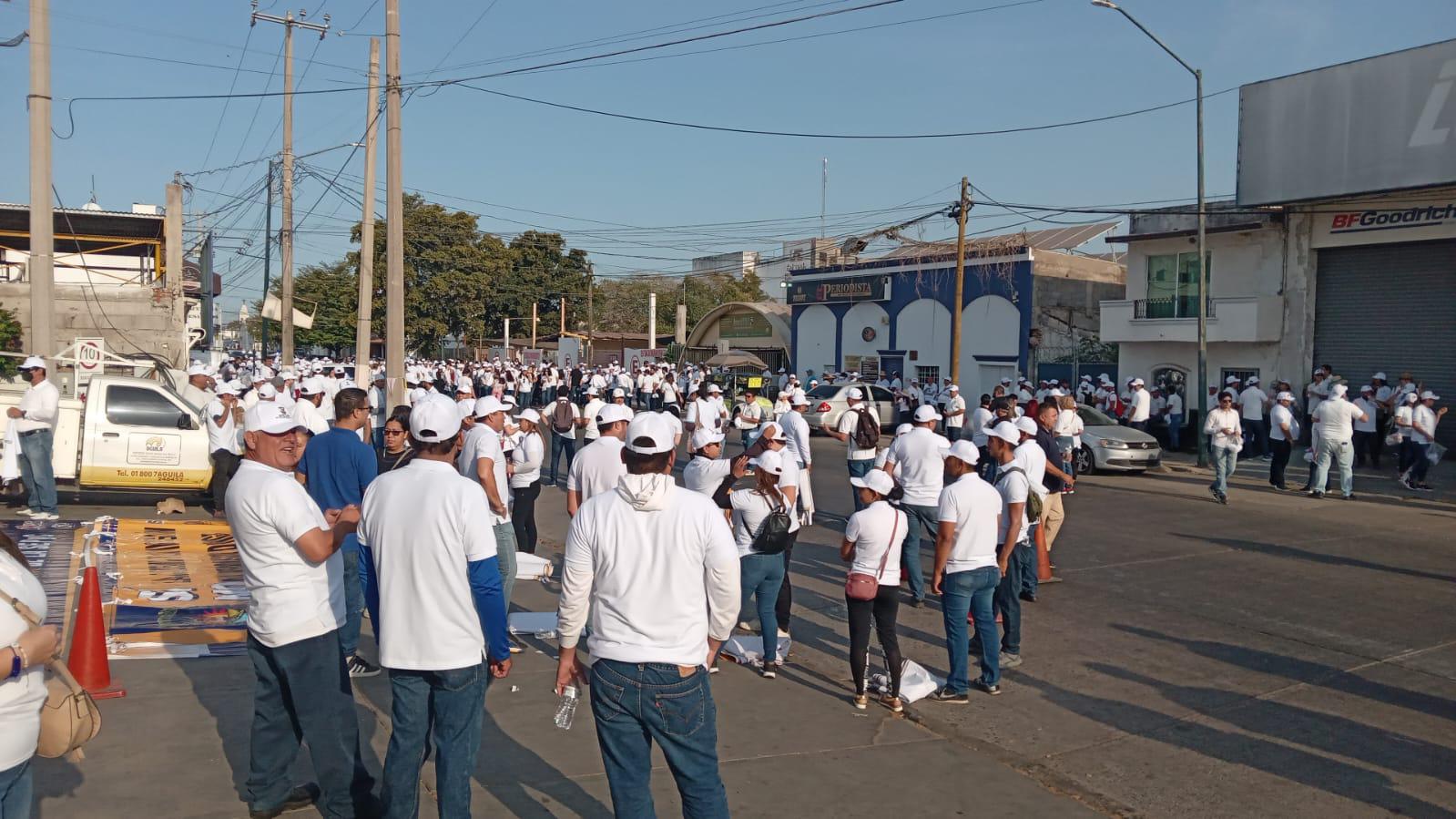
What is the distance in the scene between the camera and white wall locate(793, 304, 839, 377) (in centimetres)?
4106

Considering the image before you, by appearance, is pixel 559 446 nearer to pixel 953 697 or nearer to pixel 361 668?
pixel 361 668

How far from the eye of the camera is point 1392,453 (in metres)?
21.0

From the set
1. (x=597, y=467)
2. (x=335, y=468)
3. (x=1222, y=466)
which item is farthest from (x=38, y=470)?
(x=1222, y=466)

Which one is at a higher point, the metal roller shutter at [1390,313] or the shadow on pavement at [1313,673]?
the metal roller shutter at [1390,313]

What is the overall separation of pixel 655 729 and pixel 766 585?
3.40 metres

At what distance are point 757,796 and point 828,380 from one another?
28046 mm

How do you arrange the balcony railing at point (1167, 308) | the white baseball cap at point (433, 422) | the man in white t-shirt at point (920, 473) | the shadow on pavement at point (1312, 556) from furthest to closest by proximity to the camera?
1. the balcony railing at point (1167, 308)
2. the shadow on pavement at point (1312, 556)
3. the man in white t-shirt at point (920, 473)
4. the white baseball cap at point (433, 422)

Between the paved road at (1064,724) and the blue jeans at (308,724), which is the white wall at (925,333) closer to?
the paved road at (1064,724)

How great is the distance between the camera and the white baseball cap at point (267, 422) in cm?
440

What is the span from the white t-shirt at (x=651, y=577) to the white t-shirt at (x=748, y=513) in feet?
9.74

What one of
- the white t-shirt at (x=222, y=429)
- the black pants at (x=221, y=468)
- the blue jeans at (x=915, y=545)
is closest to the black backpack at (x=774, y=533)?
the blue jeans at (x=915, y=545)

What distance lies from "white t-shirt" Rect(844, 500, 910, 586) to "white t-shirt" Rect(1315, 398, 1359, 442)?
1191 cm

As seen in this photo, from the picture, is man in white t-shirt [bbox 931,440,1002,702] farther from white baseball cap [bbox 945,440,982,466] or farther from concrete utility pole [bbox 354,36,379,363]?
concrete utility pole [bbox 354,36,379,363]

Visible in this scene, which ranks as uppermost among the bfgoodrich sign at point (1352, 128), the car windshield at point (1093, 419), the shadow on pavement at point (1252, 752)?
the bfgoodrich sign at point (1352, 128)
